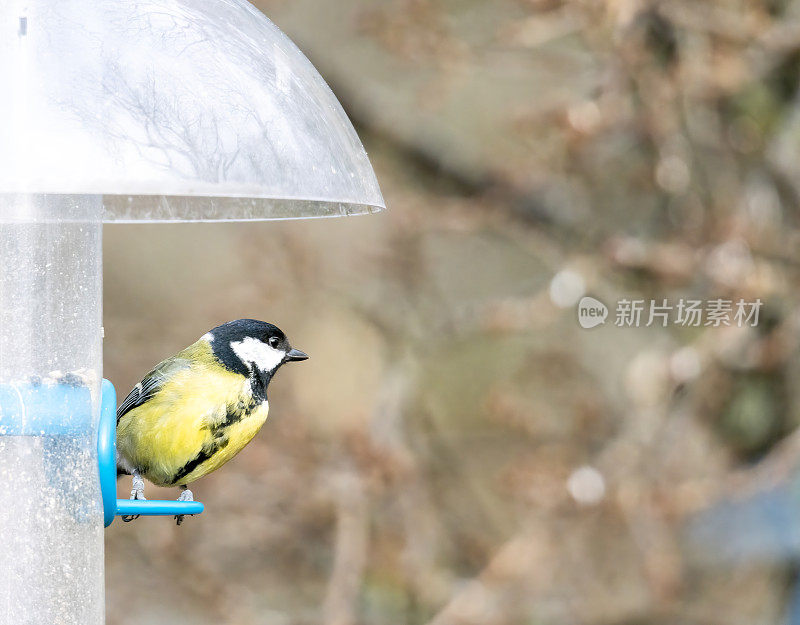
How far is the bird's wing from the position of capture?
5.52 feet

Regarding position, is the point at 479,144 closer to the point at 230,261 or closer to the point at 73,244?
the point at 230,261

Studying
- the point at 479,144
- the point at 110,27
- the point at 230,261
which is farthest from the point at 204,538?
the point at 110,27

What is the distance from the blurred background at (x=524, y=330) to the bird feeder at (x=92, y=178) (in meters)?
1.82

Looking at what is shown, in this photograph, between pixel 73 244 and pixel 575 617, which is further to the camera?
pixel 575 617

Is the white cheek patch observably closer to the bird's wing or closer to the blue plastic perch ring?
the bird's wing

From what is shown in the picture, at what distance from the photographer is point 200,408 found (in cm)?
160

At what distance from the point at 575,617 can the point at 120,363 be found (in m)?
1.85

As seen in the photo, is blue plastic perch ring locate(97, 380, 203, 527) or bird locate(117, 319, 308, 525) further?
bird locate(117, 319, 308, 525)

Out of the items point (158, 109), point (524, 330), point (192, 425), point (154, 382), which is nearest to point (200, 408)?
point (192, 425)

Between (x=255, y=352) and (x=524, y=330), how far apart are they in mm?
1785

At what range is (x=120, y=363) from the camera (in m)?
3.28

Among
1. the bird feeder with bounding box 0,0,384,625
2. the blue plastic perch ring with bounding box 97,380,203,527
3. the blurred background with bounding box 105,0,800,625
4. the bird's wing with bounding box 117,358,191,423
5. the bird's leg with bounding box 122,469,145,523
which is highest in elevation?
the bird feeder with bounding box 0,0,384,625

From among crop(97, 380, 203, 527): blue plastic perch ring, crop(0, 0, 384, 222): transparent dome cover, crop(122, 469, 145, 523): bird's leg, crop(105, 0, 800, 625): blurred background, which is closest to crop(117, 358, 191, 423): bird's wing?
crop(122, 469, 145, 523): bird's leg

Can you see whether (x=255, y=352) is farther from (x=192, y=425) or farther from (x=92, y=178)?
(x=92, y=178)
